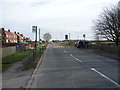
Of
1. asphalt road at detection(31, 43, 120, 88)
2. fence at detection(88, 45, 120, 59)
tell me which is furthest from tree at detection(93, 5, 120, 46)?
asphalt road at detection(31, 43, 120, 88)

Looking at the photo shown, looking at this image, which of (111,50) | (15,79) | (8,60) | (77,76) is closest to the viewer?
(15,79)

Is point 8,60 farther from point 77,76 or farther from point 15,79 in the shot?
point 77,76

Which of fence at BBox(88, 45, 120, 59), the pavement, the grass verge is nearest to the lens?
the pavement

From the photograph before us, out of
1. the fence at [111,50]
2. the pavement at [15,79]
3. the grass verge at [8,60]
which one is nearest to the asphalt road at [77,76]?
the pavement at [15,79]

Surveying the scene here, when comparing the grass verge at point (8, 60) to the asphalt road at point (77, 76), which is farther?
the grass verge at point (8, 60)

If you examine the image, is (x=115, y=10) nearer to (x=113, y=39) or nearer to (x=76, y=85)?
(x=113, y=39)

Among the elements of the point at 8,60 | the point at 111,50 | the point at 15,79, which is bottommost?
the point at 8,60

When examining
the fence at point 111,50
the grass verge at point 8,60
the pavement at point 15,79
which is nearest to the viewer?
the pavement at point 15,79

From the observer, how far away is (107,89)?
25.6 feet

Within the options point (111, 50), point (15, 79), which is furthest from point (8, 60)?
point (111, 50)

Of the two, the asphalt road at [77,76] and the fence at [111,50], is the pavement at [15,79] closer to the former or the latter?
the asphalt road at [77,76]

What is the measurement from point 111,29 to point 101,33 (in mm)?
2417

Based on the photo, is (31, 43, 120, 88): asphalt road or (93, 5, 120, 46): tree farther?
(93, 5, 120, 46): tree

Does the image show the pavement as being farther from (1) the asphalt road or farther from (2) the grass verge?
(2) the grass verge
